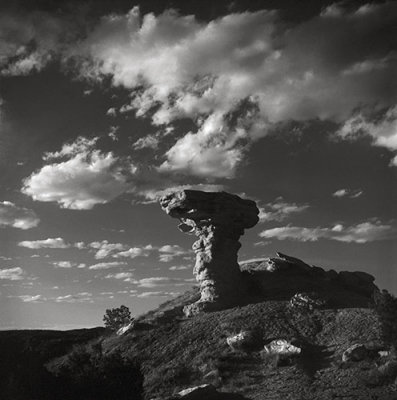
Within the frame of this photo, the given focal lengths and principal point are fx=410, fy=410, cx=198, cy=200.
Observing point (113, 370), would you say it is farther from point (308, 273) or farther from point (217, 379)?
point (308, 273)

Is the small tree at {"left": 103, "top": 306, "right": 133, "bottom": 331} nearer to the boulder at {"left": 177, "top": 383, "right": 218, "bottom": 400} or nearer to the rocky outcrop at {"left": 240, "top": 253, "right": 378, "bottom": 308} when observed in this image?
the rocky outcrop at {"left": 240, "top": 253, "right": 378, "bottom": 308}

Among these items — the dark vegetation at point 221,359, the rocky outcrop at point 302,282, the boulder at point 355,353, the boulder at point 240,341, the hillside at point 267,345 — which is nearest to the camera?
the dark vegetation at point 221,359

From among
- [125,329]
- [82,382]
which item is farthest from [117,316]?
[82,382]

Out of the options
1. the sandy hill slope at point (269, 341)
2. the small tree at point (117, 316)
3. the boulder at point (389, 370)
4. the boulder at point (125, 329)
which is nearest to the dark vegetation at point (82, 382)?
the sandy hill slope at point (269, 341)

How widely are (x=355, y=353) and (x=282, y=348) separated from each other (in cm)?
669

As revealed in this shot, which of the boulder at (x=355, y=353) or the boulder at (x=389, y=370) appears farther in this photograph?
the boulder at (x=355, y=353)

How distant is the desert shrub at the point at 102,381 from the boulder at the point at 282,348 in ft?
43.4

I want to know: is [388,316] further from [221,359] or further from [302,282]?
[302,282]

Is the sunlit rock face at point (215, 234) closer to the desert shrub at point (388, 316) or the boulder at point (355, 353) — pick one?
the boulder at point (355, 353)

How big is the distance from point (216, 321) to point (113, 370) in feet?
60.4

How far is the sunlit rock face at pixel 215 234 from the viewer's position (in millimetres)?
53469

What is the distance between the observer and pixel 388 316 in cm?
3550

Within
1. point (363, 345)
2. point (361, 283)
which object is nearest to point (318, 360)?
point (363, 345)

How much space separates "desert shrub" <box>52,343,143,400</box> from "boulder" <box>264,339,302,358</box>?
13235 mm
